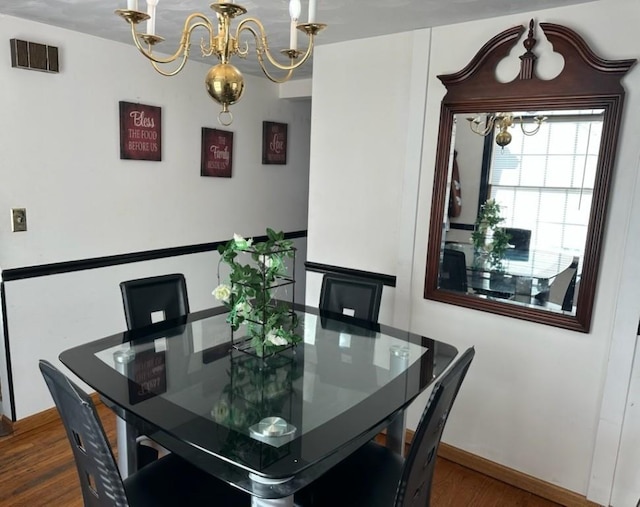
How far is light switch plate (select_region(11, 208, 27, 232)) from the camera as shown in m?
2.60

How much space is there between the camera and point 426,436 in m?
1.30

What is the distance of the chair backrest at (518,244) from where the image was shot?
7.80 feet

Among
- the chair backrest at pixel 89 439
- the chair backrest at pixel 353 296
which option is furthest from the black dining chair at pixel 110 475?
the chair backrest at pixel 353 296

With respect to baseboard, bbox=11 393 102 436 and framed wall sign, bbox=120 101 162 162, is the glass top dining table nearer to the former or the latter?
baseboard, bbox=11 393 102 436

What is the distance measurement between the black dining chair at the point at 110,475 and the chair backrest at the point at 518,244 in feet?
5.52

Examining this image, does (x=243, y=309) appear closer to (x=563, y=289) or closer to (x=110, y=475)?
(x=110, y=475)

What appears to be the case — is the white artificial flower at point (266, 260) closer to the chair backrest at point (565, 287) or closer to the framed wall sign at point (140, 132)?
the chair backrest at point (565, 287)

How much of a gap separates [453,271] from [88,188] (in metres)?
2.19

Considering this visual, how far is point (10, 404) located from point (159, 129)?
1882mm

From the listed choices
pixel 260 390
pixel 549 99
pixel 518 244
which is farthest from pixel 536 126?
pixel 260 390

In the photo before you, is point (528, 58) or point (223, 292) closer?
point (223, 292)

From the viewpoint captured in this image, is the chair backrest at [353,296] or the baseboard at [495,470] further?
the chair backrest at [353,296]

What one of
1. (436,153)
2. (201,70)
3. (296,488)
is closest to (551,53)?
(436,153)

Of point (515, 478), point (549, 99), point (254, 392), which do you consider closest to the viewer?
point (254, 392)
